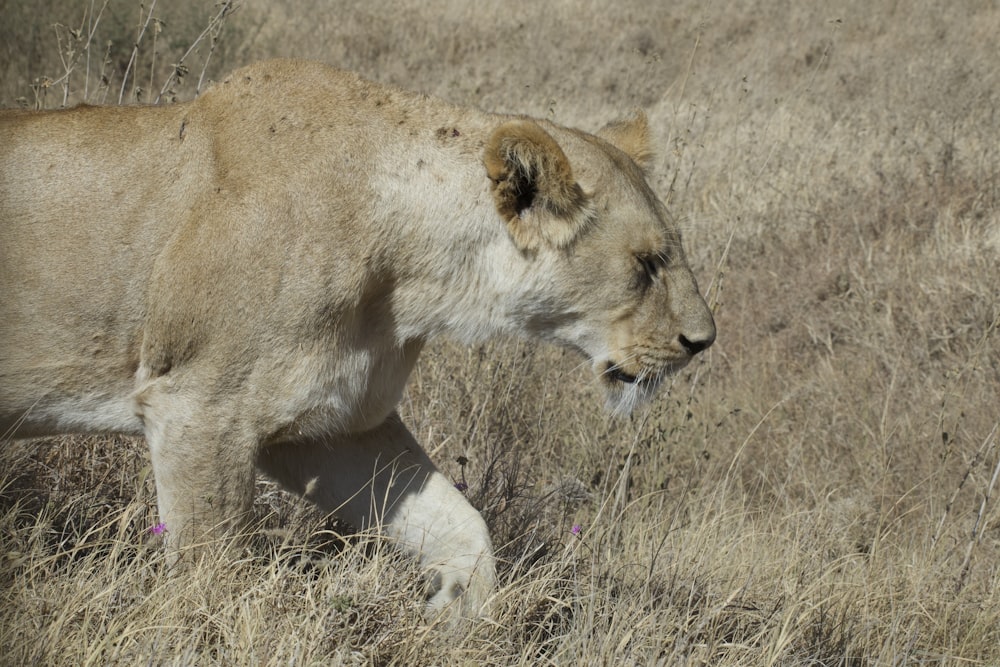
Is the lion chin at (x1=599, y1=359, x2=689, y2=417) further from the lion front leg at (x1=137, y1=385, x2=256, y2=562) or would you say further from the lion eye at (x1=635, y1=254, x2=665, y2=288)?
the lion front leg at (x1=137, y1=385, x2=256, y2=562)

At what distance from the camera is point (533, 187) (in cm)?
348

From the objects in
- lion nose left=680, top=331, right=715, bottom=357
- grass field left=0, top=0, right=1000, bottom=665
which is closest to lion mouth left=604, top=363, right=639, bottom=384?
lion nose left=680, top=331, right=715, bottom=357

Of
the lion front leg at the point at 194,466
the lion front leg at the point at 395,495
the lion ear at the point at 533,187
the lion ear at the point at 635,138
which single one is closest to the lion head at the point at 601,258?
the lion ear at the point at 533,187

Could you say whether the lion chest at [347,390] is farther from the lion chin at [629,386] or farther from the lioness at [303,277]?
the lion chin at [629,386]

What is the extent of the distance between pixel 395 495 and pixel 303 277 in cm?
91

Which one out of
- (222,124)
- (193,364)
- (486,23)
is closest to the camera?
(193,364)

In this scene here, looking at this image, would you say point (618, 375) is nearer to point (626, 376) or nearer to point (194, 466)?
point (626, 376)

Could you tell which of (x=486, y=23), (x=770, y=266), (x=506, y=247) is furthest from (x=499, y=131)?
(x=486, y=23)

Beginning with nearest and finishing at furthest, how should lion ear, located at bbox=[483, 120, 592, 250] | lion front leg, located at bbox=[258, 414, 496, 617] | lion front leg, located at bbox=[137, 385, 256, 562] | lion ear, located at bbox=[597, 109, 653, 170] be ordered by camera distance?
lion front leg, located at bbox=[137, 385, 256, 562], lion ear, located at bbox=[483, 120, 592, 250], lion front leg, located at bbox=[258, 414, 496, 617], lion ear, located at bbox=[597, 109, 653, 170]

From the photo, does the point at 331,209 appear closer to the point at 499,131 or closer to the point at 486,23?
the point at 499,131

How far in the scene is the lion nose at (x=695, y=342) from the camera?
3.76 metres

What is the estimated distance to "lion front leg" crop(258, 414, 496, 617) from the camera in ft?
11.8

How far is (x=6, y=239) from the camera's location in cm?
322

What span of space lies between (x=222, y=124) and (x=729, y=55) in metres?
10.3
